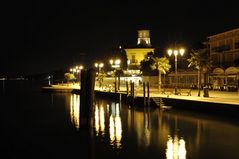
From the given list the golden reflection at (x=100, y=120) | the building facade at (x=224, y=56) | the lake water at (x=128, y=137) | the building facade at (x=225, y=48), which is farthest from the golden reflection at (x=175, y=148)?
the building facade at (x=225, y=48)

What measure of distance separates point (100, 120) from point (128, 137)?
10627 millimetres

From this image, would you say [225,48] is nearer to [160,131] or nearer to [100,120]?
[100,120]

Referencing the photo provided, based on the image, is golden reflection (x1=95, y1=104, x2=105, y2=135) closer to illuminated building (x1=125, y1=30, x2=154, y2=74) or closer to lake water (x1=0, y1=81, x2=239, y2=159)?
lake water (x1=0, y1=81, x2=239, y2=159)

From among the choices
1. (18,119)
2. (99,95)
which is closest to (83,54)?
(99,95)

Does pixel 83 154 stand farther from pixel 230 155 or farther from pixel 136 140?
pixel 230 155

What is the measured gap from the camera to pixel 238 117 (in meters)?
31.8

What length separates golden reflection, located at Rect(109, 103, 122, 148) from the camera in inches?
1070

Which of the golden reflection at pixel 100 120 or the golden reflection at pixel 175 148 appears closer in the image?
the golden reflection at pixel 175 148

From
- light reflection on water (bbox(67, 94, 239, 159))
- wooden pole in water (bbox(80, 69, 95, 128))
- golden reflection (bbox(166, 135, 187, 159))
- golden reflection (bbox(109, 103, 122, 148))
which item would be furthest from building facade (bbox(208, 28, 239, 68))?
golden reflection (bbox(166, 135, 187, 159))

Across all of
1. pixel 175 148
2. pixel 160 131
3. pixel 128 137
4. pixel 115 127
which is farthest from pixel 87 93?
pixel 175 148

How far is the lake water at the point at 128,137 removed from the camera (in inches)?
924

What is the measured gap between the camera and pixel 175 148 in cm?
2439

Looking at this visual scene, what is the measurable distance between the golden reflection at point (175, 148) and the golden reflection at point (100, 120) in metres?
6.58

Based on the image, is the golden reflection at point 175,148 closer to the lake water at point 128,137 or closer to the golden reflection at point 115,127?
the lake water at point 128,137
